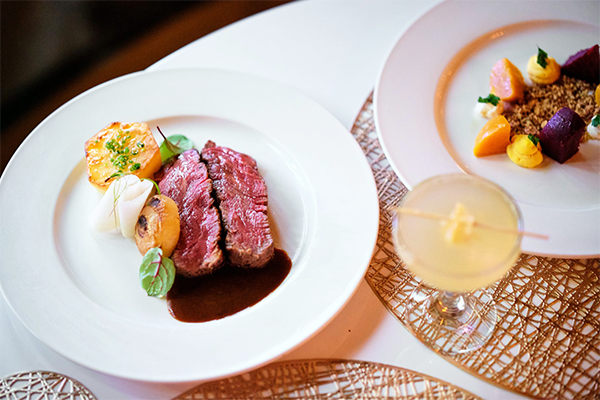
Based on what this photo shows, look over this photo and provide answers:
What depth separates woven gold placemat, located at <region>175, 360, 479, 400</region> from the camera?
135cm

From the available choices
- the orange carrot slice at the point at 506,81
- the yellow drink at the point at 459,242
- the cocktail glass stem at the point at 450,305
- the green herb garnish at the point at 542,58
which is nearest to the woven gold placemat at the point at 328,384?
the cocktail glass stem at the point at 450,305

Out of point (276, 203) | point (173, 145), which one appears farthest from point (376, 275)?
point (173, 145)

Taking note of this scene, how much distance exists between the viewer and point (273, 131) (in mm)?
2006

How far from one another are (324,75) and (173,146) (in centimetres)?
78

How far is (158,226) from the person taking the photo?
5.31 feet

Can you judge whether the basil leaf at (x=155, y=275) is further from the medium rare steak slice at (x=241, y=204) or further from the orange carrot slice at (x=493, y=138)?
the orange carrot slice at (x=493, y=138)

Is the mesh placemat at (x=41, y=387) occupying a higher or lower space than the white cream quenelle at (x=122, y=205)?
lower

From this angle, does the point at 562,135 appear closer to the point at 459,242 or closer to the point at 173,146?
the point at 459,242

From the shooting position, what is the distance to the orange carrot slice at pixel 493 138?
1.90m

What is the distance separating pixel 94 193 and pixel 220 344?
84 cm

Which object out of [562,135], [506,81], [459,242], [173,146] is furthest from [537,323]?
[173,146]

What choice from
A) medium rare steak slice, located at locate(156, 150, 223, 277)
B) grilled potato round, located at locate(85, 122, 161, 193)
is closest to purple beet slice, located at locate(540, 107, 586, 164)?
medium rare steak slice, located at locate(156, 150, 223, 277)

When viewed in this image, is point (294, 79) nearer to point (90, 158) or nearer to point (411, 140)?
point (411, 140)

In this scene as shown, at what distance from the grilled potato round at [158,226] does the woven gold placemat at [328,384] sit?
0.49 meters
